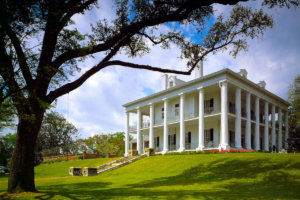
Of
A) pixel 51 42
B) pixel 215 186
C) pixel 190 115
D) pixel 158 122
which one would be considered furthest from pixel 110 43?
pixel 158 122

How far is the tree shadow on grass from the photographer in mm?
8945

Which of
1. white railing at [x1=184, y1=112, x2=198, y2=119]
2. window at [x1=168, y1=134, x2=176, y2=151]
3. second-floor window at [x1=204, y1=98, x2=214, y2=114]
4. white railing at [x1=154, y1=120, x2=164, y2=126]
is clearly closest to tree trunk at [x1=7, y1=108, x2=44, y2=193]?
white railing at [x1=184, y1=112, x2=198, y2=119]

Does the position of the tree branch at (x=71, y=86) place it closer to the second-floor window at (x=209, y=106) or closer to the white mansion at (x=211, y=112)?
the white mansion at (x=211, y=112)

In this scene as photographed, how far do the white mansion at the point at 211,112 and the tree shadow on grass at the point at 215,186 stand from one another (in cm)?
931

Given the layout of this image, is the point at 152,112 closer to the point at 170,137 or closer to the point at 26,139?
the point at 170,137

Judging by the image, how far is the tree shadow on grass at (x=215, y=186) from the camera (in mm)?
8945

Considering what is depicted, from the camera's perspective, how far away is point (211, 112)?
97.7 feet

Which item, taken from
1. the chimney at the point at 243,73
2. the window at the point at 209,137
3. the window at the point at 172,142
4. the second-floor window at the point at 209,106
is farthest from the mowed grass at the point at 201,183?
the chimney at the point at 243,73

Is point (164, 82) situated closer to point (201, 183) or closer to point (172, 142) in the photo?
point (172, 142)

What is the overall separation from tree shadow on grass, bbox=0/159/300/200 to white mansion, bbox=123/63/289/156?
931cm

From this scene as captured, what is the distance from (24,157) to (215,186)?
7800 millimetres

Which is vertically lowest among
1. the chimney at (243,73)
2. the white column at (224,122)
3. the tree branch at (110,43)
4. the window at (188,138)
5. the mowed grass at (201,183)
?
the mowed grass at (201,183)

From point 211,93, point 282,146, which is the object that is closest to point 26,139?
point 211,93

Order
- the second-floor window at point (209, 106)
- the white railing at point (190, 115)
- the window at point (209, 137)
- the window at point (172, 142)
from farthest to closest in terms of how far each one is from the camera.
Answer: the window at point (172, 142)
the white railing at point (190, 115)
the second-floor window at point (209, 106)
the window at point (209, 137)
